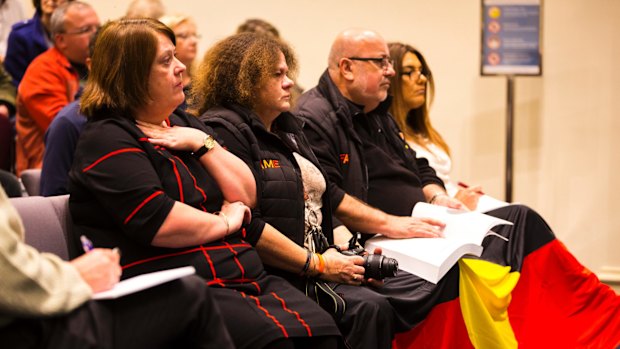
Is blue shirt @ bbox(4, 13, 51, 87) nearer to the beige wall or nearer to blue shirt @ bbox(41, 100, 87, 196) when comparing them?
the beige wall

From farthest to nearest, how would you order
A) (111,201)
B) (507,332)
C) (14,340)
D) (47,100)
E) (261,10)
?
(261,10), (47,100), (507,332), (111,201), (14,340)

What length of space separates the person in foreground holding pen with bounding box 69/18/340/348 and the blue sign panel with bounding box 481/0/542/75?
265 centimetres

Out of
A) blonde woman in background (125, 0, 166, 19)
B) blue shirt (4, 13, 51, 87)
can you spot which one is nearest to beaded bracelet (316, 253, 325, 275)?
blonde woman in background (125, 0, 166, 19)

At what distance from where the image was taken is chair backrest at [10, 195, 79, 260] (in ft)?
6.63

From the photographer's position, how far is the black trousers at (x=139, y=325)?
1.56 metres

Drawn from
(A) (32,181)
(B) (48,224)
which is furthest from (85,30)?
(B) (48,224)

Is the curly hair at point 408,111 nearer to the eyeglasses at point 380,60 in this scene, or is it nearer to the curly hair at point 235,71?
the eyeglasses at point 380,60

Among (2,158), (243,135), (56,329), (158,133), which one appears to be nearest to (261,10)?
(2,158)

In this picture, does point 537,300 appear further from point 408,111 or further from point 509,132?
point 509,132

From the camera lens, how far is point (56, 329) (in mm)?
1573

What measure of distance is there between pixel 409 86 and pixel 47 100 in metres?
1.59

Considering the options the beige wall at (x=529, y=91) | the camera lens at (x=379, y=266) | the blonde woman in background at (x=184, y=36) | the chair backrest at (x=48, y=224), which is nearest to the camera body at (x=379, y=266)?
the camera lens at (x=379, y=266)

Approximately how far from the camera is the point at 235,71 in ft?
8.42

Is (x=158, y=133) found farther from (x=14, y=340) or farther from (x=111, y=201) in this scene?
(x=14, y=340)
